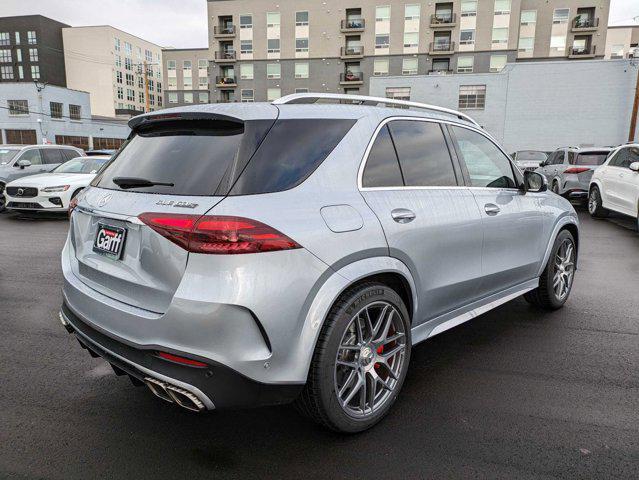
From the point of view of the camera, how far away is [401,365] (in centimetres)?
279

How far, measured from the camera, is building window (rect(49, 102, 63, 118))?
43531 millimetres

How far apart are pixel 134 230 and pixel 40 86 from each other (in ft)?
157

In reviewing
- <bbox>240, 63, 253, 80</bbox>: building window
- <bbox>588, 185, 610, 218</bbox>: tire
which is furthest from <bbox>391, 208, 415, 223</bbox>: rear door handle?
<bbox>240, 63, 253, 80</bbox>: building window

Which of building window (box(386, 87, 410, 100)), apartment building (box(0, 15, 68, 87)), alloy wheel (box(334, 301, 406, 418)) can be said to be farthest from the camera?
apartment building (box(0, 15, 68, 87))

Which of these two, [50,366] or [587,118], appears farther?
[587,118]

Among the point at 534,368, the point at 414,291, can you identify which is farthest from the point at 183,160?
the point at 534,368

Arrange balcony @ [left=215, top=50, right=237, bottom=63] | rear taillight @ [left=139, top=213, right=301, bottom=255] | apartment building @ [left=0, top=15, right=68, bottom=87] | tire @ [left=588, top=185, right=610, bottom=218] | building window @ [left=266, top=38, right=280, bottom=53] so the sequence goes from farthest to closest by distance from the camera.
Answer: apartment building @ [left=0, top=15, right=68, bottom=87] → balcony @ [left=215, top=50, right=237, bottom=63] → building window @ [left=266, top=38, right=280, bottom=53] → tire @ [left=588, top=185, right=610, bottom=218] → rear taillight @ [left=139, top=213, right=301, bottom=255]

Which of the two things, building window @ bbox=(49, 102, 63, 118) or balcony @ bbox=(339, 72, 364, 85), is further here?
balcony @ bbox=(339, 72, 364, 85)

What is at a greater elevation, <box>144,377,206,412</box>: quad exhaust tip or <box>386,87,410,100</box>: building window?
<box>386,87,410,100</box>: building window

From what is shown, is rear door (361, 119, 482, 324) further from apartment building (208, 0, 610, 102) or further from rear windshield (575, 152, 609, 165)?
apartment building (208, 0, 610, 102)

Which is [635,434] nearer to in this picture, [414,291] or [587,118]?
[414,291]

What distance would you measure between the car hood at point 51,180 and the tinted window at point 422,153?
9.89m

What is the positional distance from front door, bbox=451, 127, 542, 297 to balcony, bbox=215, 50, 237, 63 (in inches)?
2248

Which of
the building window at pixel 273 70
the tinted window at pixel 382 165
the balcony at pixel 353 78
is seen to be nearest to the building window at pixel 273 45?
the building window at pixel 273 70
